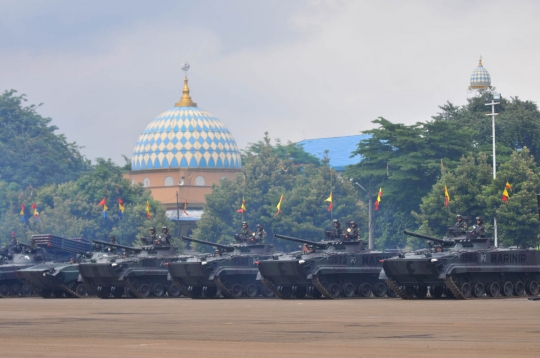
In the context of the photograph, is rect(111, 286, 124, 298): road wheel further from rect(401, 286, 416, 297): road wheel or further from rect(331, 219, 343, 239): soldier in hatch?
rect(401, 286, 416, 297): road wheel

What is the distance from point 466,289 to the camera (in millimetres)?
36594

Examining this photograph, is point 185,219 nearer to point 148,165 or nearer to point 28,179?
point 148,165

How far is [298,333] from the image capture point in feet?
67.4

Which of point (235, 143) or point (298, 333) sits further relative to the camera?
point (235, 143)

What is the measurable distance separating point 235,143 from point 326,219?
97.3 ft

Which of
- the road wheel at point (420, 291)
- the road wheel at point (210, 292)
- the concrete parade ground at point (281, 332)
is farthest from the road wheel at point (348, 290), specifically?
the concrete parade ground at point (281, 332)

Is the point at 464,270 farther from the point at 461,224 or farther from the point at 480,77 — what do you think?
the point at 480,77

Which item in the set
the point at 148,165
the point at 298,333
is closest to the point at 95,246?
the point at 298,333

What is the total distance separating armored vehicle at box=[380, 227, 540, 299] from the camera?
36.2 meters

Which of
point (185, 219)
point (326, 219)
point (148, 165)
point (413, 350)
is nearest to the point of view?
point (413, 350)

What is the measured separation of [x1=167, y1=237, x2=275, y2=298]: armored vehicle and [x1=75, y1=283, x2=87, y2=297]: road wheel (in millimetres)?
5002

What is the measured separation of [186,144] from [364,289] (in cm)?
6126

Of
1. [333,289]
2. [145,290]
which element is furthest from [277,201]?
[333,289]

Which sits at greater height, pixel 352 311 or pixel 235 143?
pixel 235 143
